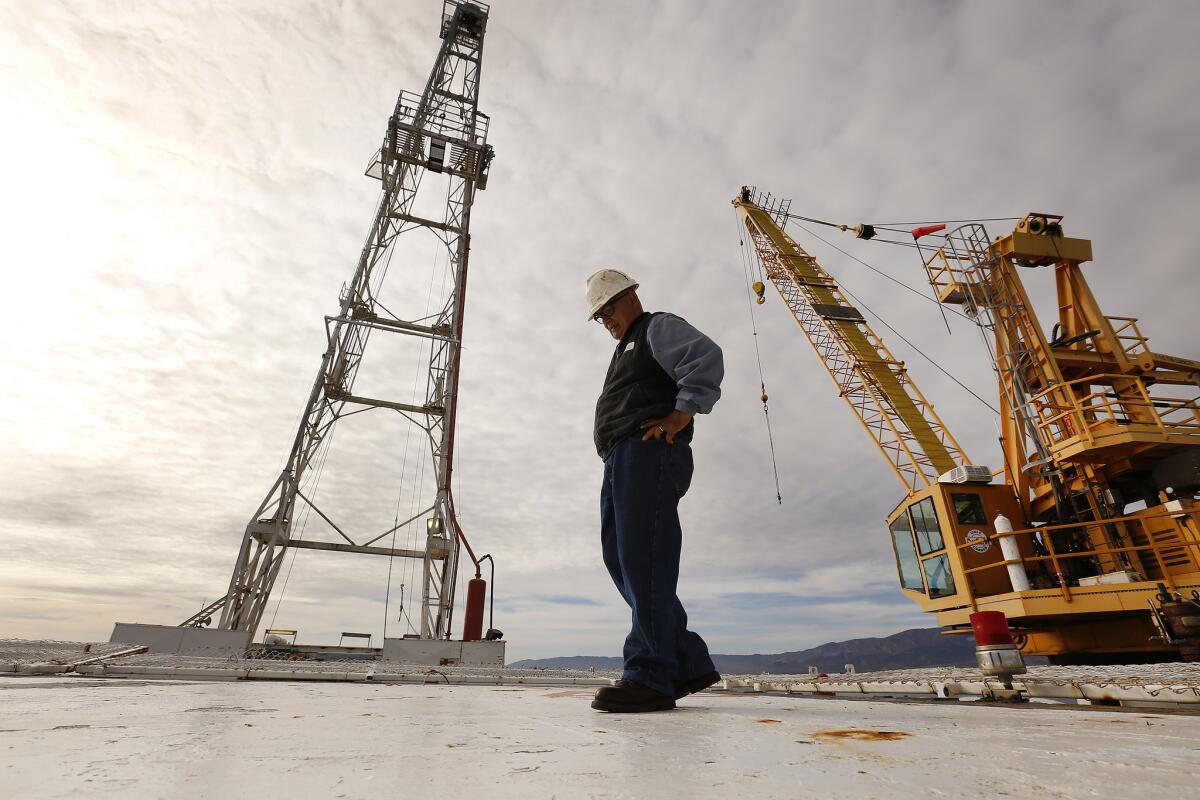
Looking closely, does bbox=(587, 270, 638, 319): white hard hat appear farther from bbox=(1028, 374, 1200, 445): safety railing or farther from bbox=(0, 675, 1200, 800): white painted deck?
bbox=(1028, 374, 1200, 445): safety railing

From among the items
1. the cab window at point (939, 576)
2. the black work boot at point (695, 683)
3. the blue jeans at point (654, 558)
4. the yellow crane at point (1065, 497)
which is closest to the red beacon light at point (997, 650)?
the black work boot at point (695, 683)

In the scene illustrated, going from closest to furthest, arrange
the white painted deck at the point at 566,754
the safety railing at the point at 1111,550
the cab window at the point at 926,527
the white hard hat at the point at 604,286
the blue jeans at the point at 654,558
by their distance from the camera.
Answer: the white painted deck at the point at 566,754, the blue jeans at the point at 654,558, the white hard hat at the point at 604,286, the safety railing at the point at 1111,550, the cab window at the point at 926,527

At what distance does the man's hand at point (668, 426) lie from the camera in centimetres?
219

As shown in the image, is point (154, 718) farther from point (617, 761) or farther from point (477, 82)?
point (477, 82)

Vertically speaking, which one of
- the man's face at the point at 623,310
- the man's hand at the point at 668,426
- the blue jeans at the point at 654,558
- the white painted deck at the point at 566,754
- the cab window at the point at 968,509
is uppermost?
the cab window at the point at 968,509

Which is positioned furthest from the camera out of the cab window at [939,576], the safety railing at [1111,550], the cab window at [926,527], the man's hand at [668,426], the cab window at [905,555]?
the cab window at [905,555]

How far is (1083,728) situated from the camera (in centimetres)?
132

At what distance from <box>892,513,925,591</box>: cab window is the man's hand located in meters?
10.8

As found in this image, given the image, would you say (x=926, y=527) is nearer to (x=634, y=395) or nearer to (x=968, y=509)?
(x=968, y=509)

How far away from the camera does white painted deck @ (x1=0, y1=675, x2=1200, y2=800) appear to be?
0.75 metres


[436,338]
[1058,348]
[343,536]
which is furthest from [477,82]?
[1058,348]

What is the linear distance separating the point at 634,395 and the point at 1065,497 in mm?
10787

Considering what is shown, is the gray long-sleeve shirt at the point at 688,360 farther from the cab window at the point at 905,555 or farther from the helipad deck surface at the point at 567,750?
the cab window at the point at 905,555

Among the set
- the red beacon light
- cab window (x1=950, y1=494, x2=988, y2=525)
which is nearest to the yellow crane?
cab window (x1=950, y1=494, x2=988, y2=525)
